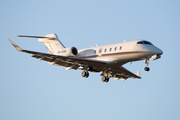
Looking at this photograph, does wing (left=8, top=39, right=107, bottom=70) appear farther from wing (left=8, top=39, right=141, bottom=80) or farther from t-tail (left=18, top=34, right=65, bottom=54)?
t-tail (left=18, top=34, right=65, bottom=54)

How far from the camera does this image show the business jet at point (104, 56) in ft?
78.4

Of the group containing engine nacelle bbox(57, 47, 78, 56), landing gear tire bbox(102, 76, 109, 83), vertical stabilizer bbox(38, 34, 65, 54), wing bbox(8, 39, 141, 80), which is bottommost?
landing gear tire bbox(102, 76, 109, 83)

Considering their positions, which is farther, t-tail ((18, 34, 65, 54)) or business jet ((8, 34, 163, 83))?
t-tail ((18, 34, 65, 54))

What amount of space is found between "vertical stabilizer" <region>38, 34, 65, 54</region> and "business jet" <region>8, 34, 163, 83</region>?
36.6 inches

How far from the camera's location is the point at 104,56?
25.4 metres

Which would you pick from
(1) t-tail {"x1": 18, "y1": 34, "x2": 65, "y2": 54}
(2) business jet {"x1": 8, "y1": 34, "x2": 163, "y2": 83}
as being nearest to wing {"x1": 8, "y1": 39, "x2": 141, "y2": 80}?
(2) business jet {"x1": 8, "y1": 34, "x2": 163, "y2": 83}

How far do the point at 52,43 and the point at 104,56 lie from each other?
680 centimetres

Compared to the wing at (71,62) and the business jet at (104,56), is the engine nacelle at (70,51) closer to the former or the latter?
the business jet at (104,56)

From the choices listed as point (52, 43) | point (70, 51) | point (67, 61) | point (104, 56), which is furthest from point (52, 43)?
point (104, 56)

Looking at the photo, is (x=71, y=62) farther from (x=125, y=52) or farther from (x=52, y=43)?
(x=52, y=43)

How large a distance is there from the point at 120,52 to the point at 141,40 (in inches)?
73.6

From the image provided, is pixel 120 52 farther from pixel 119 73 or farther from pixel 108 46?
pixel 119 73

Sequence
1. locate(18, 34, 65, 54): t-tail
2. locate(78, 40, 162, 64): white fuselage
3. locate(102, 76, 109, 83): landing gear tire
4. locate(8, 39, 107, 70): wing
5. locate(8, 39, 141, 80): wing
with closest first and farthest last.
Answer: locate(78, 40, 162, 64): white fuselage
locate(8, 39, 141, 80): wing
locate(8, 39, 107, 70): wing
locate(102, 76, 109, 83): landing gear tire
locate(18, 34, 65, 54): t-tail

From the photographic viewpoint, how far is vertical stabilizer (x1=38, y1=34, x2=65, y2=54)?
29.9 metres
